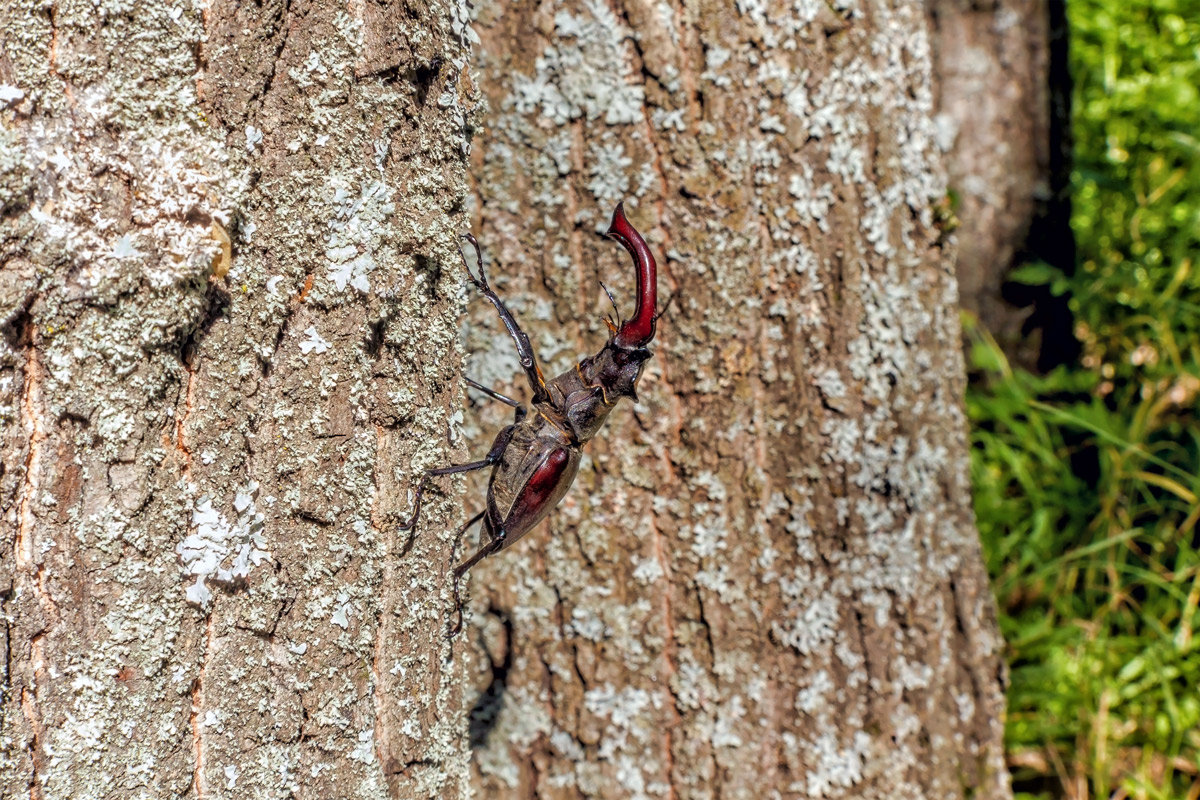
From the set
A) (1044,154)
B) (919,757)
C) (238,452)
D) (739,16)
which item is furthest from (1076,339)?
(238,452)

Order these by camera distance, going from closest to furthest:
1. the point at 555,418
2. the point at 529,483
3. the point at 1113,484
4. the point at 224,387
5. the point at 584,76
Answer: the point at 224,387 < the point at 529,483 < the point at 555,418 < the point at 584,76 < the point at 1113,484

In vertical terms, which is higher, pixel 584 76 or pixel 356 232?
pixel 584 76

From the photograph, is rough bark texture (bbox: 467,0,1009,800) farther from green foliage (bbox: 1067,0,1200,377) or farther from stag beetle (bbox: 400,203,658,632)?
green foliage (bbox: 1067,0,1200,377)

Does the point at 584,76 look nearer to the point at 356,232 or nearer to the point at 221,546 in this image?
the point at 356,232

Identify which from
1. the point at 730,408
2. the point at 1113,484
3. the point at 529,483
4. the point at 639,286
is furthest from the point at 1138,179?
the point at 529,483

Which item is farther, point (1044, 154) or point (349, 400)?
point (1044, 154)

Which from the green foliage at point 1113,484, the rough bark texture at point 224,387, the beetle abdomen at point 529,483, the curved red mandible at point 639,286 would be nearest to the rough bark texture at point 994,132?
the green foliage at point 1113,484

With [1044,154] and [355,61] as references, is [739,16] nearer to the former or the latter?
[355,61]
